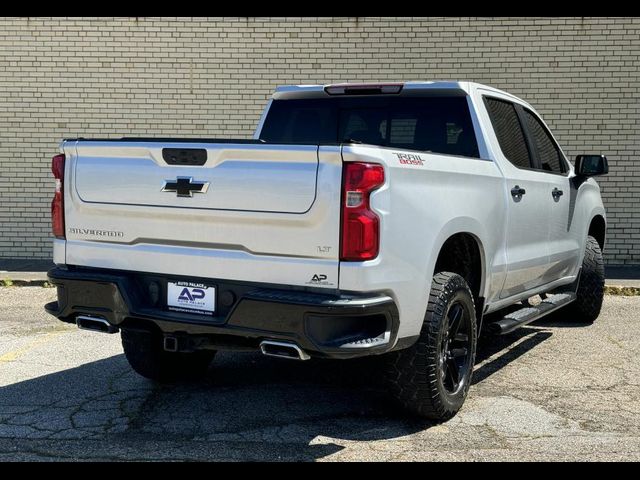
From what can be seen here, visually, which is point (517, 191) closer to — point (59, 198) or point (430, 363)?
point (430, 363)

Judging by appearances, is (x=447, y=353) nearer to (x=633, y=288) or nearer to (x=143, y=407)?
(x=143, y=407)

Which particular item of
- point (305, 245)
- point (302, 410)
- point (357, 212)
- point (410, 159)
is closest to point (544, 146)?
point (410, 159)

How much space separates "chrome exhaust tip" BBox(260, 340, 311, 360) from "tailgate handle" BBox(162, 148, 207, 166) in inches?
38.5

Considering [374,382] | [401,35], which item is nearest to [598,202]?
[374,382]

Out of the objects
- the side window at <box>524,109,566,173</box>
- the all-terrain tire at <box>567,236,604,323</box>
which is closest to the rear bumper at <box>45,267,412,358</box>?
the side window at <box>524,109,566,173</box>

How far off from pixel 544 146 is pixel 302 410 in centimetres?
306

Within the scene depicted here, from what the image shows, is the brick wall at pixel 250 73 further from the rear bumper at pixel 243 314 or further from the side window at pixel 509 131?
the rear bumper at pixel 243 314

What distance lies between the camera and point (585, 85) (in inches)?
435

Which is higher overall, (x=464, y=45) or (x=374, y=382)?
(x=464, y=45)

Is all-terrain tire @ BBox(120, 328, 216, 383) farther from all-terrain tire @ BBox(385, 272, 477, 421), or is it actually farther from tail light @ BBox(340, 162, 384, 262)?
tail light @ BBox(340, 162, 384, 262)

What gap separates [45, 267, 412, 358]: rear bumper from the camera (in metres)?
3.85

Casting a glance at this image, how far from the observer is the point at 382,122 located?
18.6 ft

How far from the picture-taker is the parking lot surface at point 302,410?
4.23 meters

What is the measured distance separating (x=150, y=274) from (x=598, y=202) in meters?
4.74
